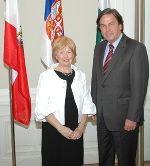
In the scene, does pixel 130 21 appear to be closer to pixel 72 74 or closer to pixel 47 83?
pixel 72 74

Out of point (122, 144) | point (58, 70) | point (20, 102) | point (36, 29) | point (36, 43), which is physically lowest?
point (122, 144)

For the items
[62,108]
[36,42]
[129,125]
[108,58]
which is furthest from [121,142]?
[36,42]

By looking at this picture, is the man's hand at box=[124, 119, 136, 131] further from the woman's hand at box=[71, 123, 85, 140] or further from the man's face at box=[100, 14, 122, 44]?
the man's face at box=[100, 14, 122, 44]

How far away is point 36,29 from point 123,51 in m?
1.33

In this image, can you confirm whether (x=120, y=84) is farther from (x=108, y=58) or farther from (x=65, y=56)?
(x=65, y=56)

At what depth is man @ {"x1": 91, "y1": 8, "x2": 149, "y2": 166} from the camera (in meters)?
1.79

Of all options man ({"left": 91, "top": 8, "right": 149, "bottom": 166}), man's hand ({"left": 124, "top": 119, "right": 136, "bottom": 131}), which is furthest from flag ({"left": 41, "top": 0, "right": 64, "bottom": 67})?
man's hand ({"left": 124, "top": 119, "right": 136, "bottom": 131})

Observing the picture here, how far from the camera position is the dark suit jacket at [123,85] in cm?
178

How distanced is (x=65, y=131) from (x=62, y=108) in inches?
7.6

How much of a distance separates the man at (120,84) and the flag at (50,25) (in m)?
0.55

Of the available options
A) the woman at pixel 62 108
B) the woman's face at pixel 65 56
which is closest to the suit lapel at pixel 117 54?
the woman at pixel 62 108

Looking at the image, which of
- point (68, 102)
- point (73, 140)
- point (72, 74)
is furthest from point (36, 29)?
point (73, 140)

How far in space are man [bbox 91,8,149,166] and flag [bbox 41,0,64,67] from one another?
0.55 meters

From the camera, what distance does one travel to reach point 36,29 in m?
2.71
